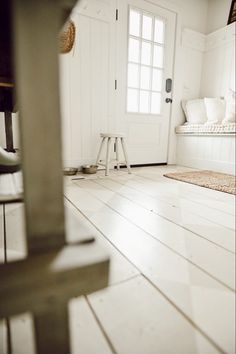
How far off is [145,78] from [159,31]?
655 mm

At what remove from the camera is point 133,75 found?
2.86 metres

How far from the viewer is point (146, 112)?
305cm

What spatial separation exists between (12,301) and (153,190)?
1.57 meters

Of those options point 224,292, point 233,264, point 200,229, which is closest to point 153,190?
point 200,229

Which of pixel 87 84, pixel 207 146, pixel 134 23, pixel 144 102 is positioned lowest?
pixel 207 146

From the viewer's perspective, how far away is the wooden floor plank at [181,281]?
19.9 inches

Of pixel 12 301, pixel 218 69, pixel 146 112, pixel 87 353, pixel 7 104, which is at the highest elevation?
pixel 218 69

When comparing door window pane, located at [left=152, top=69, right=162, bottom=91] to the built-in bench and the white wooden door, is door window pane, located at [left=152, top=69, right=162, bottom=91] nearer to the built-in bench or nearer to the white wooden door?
the white wooden door

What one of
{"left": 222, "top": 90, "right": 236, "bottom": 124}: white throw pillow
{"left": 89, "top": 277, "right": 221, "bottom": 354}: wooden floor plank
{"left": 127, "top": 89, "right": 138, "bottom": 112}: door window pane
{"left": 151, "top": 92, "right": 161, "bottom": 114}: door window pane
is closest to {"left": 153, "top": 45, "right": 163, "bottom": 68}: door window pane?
{"left": 151, "top": 92, "right": 161, "bottom": 114}: door window pane

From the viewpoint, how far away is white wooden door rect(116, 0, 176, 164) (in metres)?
2.69

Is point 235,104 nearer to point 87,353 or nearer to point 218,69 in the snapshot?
point 218,69

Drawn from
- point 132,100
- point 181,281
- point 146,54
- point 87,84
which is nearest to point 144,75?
point 146,54

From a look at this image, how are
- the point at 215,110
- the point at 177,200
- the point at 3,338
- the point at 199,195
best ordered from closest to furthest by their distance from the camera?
the point at 3,338
the point at 177,200
the point at 199,195
the point at 215,110

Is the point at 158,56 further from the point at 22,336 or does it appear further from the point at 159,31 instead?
the point at 22,336
